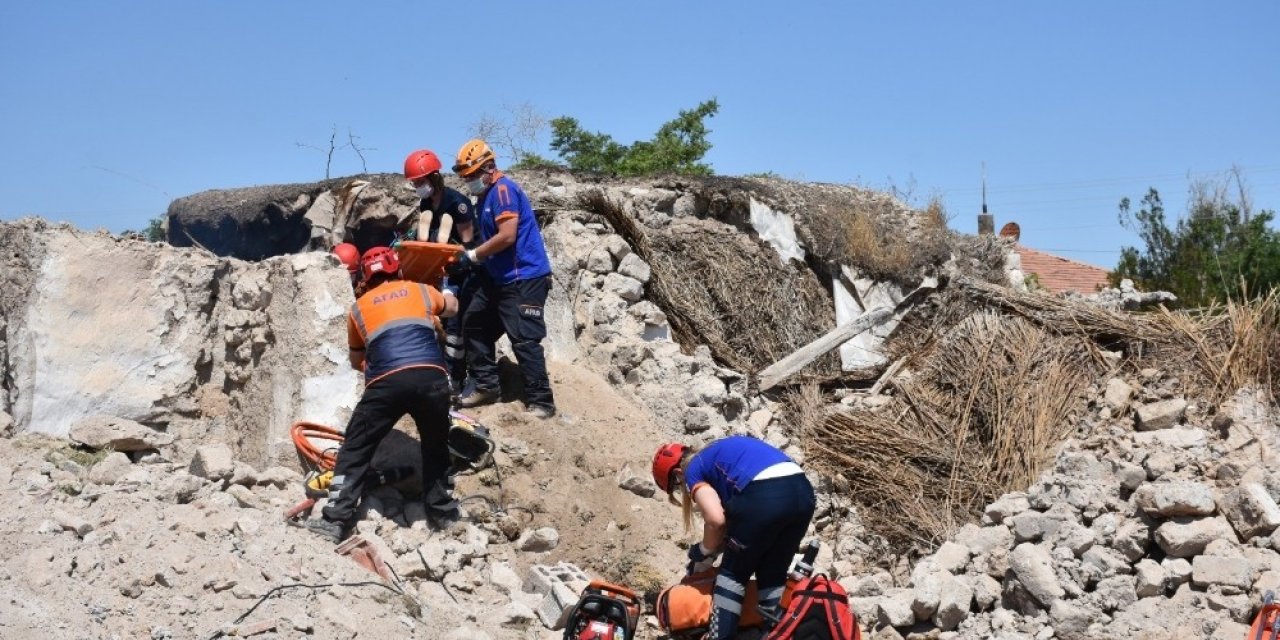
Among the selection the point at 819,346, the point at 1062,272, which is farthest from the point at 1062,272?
the point at 819,346

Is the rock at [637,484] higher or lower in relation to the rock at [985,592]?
higher

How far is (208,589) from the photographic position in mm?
5289

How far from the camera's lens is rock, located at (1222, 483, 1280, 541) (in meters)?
6.54

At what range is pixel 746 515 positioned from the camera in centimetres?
536

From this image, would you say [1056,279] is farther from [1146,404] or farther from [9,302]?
[9,302]

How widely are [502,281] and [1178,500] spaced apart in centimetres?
396

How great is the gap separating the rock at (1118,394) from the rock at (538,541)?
416cm

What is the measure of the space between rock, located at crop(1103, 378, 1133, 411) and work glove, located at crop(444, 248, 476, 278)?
14.7 ft

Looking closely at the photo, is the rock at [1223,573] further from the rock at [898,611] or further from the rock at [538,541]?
the rock at [538,541]

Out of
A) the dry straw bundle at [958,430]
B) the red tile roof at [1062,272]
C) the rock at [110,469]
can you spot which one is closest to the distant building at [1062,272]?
the red tile roof at [1062,272]

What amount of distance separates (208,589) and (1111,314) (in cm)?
675

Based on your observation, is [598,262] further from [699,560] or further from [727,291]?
[699,560]

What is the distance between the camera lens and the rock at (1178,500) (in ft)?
21.7

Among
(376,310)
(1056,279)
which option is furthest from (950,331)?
(1056,279)
